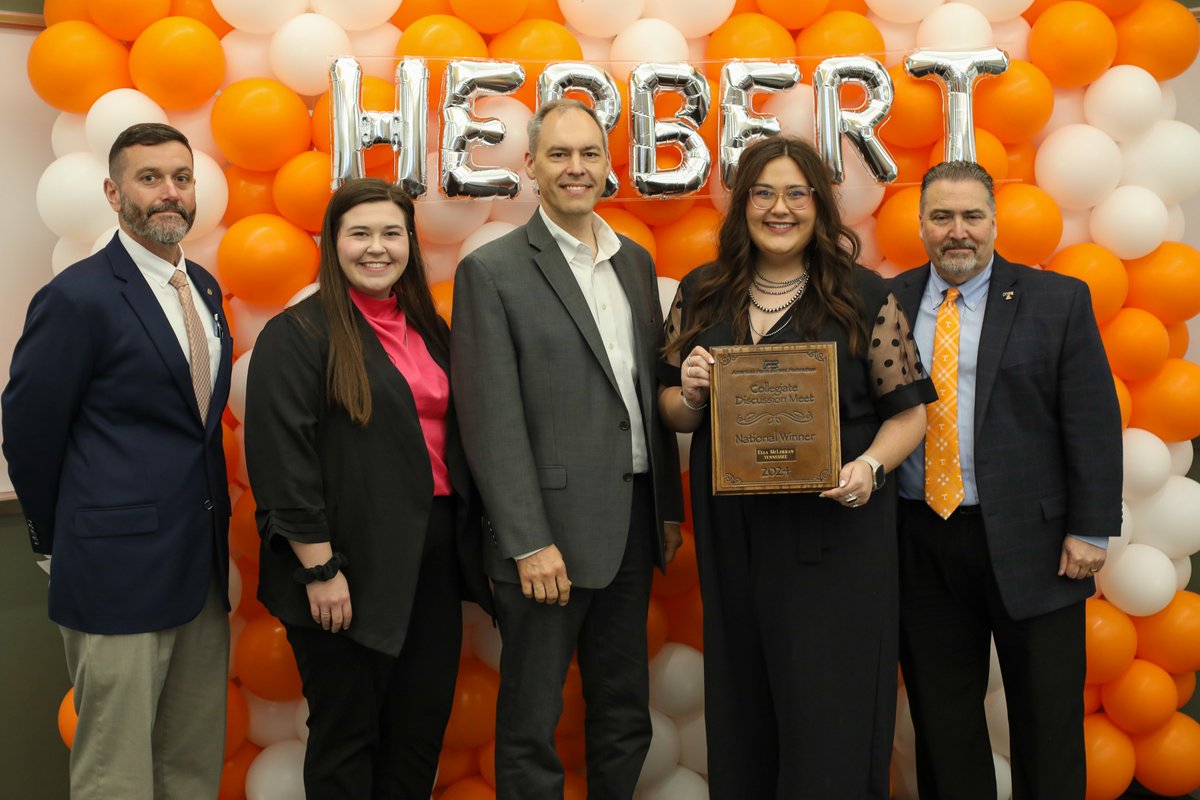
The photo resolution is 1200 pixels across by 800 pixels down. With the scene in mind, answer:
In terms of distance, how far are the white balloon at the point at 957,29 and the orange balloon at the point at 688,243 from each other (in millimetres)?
817

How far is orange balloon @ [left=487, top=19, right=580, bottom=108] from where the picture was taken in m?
2.86

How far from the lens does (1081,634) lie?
8.38ft

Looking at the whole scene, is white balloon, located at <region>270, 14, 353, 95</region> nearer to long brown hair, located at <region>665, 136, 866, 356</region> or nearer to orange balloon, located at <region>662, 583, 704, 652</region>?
long brown hair, located at <region>665, 136, 866, 356</region>

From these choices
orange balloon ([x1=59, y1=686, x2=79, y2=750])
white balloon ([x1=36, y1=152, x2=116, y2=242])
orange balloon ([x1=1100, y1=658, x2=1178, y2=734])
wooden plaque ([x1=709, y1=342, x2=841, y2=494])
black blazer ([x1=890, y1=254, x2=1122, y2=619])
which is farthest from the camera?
orange balloon ([x1=1100, y1=658, x2=1178, y2=734])

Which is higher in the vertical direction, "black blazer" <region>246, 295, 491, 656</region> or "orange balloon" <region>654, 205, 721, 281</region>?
"orange balloon" <region>654, 205, 721, 281</region>

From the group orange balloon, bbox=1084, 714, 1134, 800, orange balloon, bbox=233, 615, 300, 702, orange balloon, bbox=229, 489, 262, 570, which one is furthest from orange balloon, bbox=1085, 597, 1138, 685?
orange balloon, bbox=229, 489, 262, 570

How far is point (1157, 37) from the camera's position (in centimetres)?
298

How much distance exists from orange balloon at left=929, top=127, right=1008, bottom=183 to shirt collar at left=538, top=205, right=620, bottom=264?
3.47 feet

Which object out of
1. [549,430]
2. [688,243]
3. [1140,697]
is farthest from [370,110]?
[1140,697]

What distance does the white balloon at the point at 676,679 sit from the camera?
294 centimetres

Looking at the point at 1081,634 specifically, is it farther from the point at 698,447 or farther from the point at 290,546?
the point at 290,546

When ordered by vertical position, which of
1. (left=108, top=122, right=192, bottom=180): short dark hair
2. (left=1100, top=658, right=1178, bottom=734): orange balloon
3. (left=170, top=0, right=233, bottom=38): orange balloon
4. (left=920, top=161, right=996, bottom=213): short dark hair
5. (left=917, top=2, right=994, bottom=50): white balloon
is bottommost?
(left=1100, top=658, right=1178, bottom=734): orange balloon

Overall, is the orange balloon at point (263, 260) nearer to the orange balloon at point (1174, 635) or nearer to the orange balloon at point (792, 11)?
the orange balloon at point (792, 11)

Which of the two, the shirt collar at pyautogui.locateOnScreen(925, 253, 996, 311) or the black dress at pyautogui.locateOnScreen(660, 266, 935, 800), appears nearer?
the black dress at pyautogui.locateOnScreen(660, 266, 935, 800)
